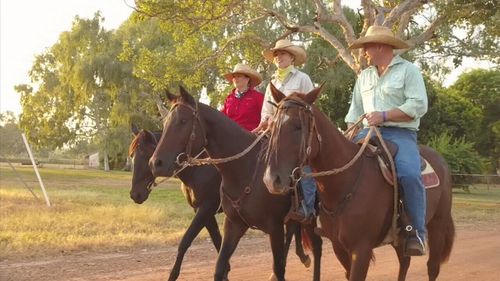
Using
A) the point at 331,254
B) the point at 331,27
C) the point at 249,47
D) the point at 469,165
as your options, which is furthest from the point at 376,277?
the point at 469,165

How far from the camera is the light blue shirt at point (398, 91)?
16.9 feet

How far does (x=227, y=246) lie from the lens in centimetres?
616

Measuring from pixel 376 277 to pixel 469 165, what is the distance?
24.6m

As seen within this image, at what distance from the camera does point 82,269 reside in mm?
8508

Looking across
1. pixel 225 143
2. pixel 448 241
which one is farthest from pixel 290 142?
pixel 448 241

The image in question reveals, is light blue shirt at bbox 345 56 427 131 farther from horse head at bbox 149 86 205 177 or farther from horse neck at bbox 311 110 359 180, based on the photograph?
horse head at bbox 149 86 205 177

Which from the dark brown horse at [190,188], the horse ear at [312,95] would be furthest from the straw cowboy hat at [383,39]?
the dark brown horse at [190,188]

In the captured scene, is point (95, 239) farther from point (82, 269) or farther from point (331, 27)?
point (331, 27)

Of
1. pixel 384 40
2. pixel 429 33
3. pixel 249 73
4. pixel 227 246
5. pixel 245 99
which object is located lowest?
pixel 227 246

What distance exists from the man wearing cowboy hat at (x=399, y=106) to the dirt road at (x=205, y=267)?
3.25 meters

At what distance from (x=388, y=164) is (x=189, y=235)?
2984mm

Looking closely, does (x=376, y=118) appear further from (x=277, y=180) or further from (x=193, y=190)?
(x=193, y=190)

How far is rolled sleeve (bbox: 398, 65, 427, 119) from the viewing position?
201 inches

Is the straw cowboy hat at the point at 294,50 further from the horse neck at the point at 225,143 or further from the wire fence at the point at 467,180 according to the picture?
the wire fence at the point at 467,180
